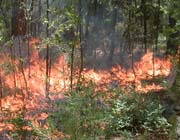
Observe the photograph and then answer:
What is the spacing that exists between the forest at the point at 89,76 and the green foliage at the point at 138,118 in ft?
0.06

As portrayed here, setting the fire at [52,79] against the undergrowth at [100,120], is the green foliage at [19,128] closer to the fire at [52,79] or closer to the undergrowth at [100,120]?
the undergrowth at [100,120]

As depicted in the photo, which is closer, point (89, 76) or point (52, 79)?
point (52, 79)

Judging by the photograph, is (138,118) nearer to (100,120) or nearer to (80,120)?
(100,120)

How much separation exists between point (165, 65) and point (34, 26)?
17.1 ft

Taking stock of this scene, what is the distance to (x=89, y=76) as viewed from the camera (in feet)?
24.8

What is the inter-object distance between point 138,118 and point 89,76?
10.3 ft

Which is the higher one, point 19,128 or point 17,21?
point 17,21

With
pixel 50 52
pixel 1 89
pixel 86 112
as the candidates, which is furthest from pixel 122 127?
pixel 50 52

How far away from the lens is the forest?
4.02m

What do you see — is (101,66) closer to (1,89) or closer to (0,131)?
(1,89)

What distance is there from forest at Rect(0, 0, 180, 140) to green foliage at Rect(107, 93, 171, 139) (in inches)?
0.7

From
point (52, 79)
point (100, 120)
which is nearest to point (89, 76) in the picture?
point (52, 79)

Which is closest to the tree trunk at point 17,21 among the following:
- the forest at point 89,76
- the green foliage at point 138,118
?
the forest at point 89,76

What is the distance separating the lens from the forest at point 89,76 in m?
4.02
